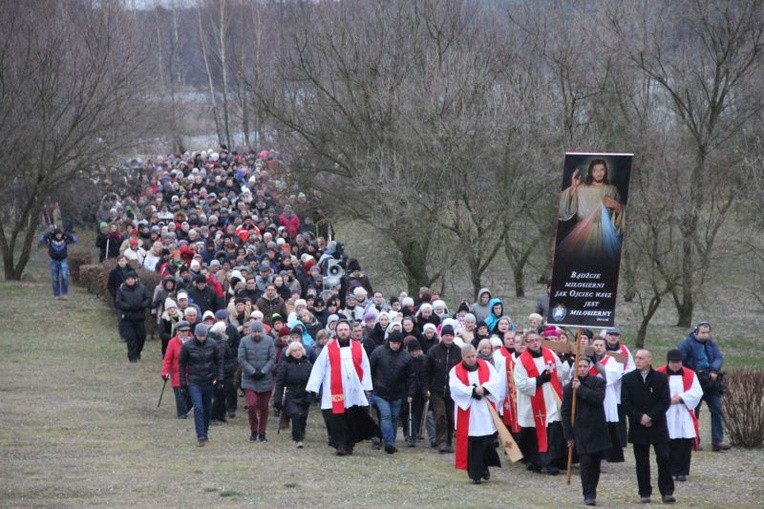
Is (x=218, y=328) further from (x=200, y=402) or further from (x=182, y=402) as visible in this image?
(x=200, y=402)

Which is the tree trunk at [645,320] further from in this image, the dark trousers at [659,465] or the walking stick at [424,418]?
the dark trousers at [659,465]

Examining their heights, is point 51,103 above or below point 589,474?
above

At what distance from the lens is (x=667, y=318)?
125 ft

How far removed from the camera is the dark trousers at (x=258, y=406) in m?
18.3

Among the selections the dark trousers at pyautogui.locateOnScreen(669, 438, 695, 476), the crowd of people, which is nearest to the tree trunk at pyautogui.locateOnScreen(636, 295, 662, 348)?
the crowd of people

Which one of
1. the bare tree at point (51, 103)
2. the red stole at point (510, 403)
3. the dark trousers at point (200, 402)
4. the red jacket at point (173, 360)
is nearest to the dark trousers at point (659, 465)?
the red stole at point (510, 403)

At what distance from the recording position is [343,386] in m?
17.9

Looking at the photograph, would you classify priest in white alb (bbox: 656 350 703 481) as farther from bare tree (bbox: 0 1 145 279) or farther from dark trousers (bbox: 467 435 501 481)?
bare tree (bbox: 0 1 145 279)

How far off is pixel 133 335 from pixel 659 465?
1295 cm

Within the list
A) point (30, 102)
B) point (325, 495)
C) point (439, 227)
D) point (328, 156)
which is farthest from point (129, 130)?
point (325, 495)

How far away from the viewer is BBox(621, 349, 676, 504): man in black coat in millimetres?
14688

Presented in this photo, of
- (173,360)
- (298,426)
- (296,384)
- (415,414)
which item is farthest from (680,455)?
(173,360)

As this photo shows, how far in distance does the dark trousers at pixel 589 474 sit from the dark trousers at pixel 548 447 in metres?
1.96

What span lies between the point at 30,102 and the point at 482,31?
12518 millimetres
